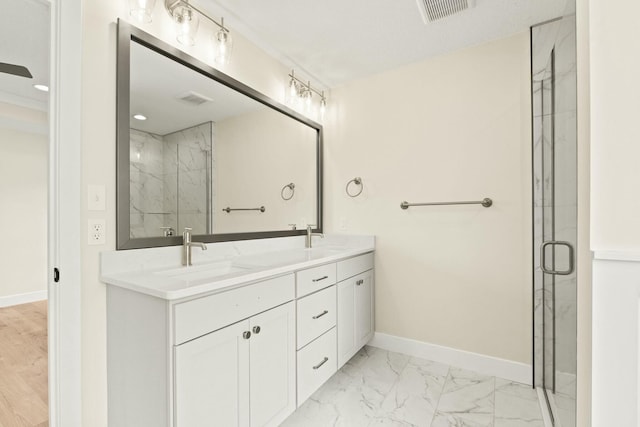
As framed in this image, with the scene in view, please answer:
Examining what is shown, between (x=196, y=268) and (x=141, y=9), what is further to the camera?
(x=196, y=268)

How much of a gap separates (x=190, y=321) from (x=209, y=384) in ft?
0.91

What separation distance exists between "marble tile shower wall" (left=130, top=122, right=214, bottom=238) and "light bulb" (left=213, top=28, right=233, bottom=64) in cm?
40

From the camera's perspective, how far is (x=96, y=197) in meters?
1.26

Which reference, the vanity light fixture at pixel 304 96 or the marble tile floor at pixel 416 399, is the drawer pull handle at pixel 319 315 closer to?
the marble tile floor at pixel 416 399

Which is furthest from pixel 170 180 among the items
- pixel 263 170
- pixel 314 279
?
pixel 314 279

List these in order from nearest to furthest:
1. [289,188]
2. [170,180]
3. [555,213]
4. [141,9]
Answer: [141,9], [555,213], [170,180], [289,188]

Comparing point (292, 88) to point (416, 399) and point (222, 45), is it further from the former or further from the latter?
point (416, 399)

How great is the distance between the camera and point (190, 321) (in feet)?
3.57

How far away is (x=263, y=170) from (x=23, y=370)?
2.21 m

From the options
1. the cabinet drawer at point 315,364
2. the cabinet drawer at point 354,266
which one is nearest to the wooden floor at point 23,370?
the cabinet drawer at point 315,364

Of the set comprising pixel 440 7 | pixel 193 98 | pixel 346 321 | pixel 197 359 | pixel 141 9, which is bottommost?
pixel 346 321

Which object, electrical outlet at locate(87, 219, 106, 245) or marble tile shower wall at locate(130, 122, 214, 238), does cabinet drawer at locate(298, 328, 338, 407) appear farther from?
electrical outlet at locate(87, 219, 106, 245)

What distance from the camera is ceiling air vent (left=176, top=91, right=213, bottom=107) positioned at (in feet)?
5.51

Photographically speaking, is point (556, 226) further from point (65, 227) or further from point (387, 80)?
point (65, 227)
